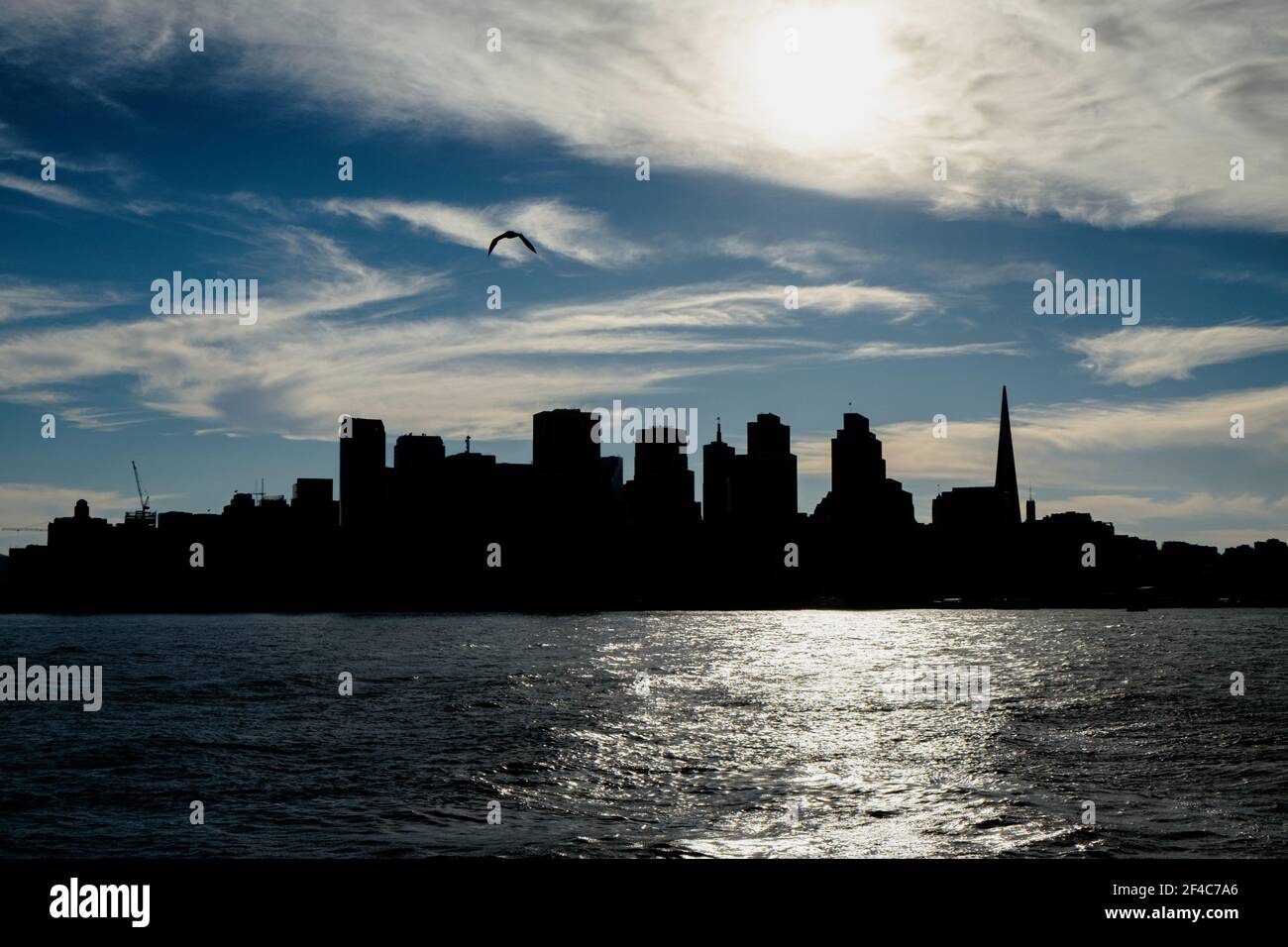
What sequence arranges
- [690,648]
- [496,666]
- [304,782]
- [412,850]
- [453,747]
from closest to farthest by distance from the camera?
[412,850]
[304,782]
[453,747]
[496,666]
[690,648]

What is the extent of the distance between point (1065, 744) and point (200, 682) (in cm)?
8502

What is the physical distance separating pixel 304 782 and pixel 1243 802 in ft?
125

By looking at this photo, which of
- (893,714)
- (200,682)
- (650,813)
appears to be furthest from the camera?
(200,682)

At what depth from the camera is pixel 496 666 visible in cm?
13375

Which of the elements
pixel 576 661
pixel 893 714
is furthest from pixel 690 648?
pixel 893 714

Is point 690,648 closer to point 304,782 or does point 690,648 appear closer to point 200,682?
point 200,682
